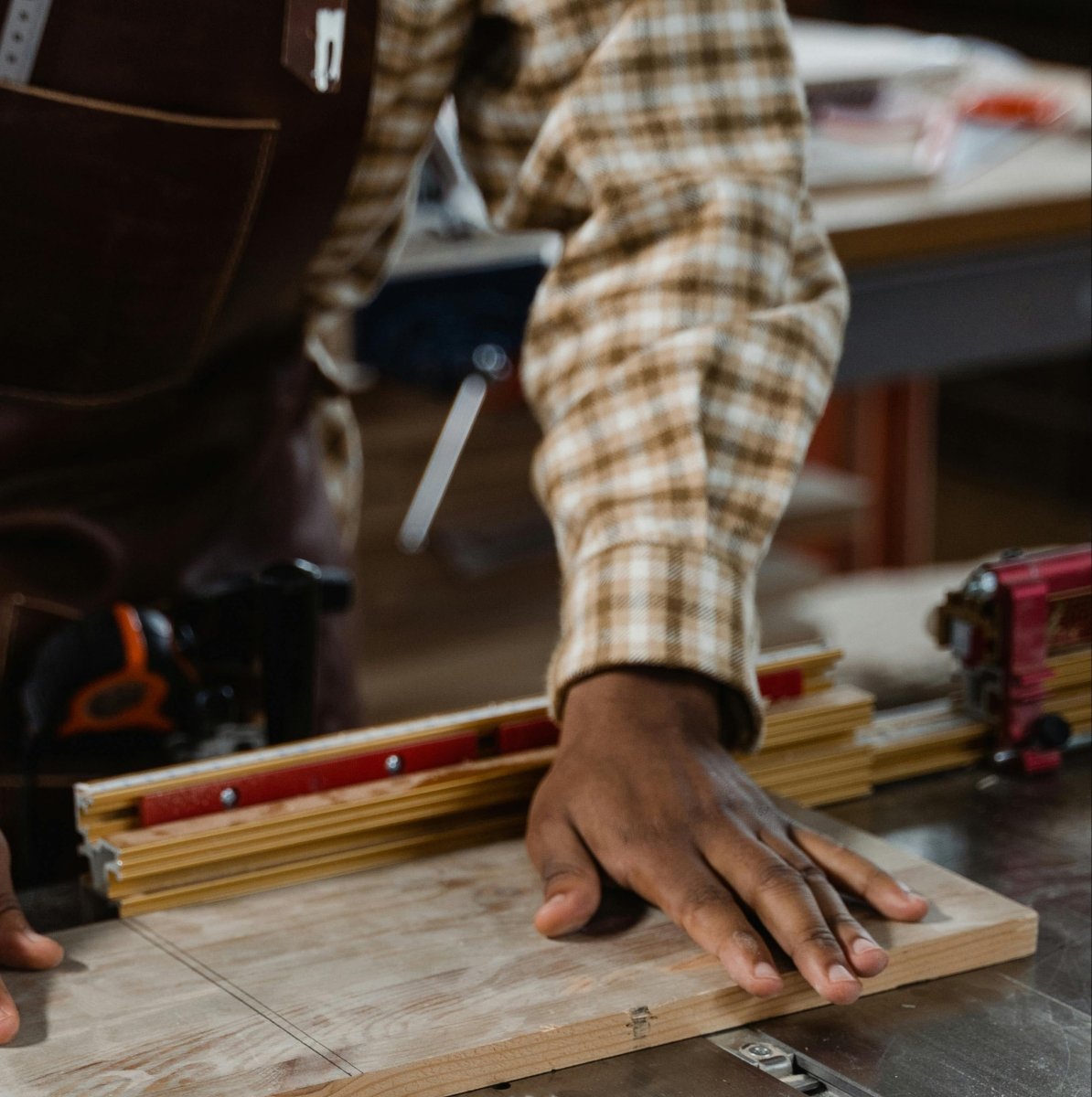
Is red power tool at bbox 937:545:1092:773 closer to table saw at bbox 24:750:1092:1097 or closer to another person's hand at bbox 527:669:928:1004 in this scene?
table saw at bbox 24:750:1092:1097

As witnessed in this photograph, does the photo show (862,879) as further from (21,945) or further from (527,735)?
(21,945)

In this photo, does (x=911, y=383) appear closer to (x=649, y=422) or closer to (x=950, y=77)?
(x=950, y=77)

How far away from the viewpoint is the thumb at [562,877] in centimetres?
85

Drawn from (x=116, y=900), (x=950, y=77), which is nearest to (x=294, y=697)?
(x=116, y=900)

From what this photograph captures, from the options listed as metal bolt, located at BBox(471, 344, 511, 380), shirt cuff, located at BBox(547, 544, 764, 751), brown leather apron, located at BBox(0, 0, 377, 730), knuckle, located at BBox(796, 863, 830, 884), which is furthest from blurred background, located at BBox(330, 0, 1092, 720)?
brown leather apron, located at BBox(0, 0, 377, 730)

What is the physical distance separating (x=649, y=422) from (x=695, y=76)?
251mm

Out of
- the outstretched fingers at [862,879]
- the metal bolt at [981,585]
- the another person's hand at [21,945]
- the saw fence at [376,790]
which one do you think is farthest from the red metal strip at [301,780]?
the metal bolt at [981,585]

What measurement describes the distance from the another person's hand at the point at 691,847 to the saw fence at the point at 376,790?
6cm

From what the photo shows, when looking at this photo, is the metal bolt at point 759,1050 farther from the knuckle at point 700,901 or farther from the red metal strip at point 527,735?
the red metal strip at point 527,735

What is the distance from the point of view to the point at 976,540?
177 inches

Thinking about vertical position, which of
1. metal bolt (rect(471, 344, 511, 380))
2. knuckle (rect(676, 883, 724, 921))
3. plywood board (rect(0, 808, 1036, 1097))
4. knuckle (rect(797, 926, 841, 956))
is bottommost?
metal bolt (rect(471, 344, 511, 380))

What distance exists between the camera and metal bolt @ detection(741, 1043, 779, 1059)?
793 mm

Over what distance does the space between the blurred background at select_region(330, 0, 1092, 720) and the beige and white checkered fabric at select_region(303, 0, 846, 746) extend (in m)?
0.32

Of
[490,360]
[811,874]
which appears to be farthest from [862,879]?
[490,360]
